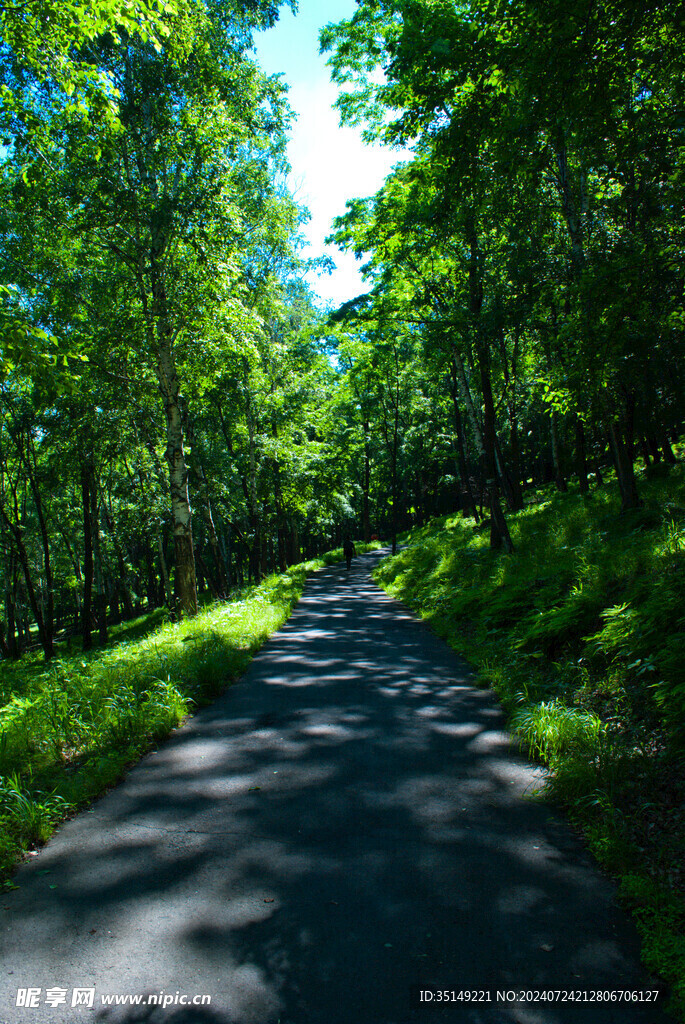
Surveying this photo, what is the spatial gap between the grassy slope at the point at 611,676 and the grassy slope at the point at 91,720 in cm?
375

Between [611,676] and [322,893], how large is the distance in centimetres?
367

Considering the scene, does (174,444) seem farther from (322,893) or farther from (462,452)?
(462,452)

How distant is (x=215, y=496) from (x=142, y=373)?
7352mm

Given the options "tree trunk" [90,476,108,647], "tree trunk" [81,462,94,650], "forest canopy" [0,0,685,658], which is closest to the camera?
"forest canopy" [0,0,685,658]

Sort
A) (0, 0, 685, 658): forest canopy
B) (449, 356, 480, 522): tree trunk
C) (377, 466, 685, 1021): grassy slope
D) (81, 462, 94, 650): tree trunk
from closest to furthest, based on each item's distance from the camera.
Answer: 1. (377, 466, 685, 1021): grassy slope
2. (0, 0, 685, 658): forest canopy
3. (81, 462, 94, 650): tree trunk
4. (449, 356, 480, 522): tree trunk

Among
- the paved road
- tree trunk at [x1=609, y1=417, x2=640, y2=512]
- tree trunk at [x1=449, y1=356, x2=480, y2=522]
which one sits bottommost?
the paved road

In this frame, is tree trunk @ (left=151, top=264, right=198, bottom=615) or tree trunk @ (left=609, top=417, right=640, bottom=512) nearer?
tree trunk @ (left=609, top=417, right=640, bottom=512)

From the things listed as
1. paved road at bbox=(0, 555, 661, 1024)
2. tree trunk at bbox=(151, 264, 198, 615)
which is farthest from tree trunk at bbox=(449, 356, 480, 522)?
paved road at bbox=(0, 555, 661, 1024)

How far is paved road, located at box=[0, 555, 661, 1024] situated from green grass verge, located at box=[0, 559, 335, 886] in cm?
23

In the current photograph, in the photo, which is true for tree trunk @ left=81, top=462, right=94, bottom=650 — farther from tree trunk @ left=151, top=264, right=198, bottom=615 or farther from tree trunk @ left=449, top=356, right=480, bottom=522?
tree trunk @ left=449, top=356, right=480, bottom=522

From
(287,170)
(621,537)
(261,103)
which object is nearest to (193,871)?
(621,537)

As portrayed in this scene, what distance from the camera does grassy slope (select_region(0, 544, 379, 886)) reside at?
4363 mm

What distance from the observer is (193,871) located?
11.8 ft

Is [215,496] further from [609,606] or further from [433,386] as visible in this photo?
[609,606]
